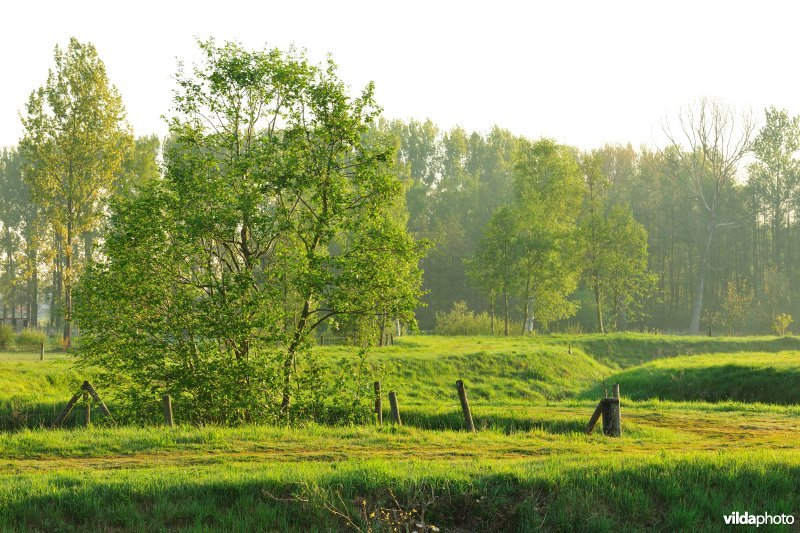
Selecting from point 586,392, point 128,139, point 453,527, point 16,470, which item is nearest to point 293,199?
point 16,470

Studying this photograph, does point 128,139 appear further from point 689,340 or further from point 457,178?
point 457,178

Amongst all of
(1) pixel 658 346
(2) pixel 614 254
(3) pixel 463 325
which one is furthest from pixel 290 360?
(2) pixel 614 254

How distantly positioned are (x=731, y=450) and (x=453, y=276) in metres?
74.5

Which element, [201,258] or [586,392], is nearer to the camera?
[201,258]

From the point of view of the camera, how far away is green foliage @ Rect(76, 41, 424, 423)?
68.7 feet

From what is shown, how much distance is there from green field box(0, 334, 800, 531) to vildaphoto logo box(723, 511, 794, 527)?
0.16 metres

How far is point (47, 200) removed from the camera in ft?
166

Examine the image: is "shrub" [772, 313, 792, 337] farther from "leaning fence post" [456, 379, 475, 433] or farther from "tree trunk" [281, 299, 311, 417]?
"tree trunk" [281, 299, 311, 417]

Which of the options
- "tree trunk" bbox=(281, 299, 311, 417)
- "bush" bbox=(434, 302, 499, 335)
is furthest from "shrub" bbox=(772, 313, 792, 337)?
"tree trunk" bbox=(281, 299, 311, 417)

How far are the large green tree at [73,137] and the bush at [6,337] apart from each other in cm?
418

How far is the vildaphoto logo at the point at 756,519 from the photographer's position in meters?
12.4

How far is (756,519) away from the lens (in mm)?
12430

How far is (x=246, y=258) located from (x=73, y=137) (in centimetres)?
3358

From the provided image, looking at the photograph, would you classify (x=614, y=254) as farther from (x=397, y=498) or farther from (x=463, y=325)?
(x=397, y=498)
